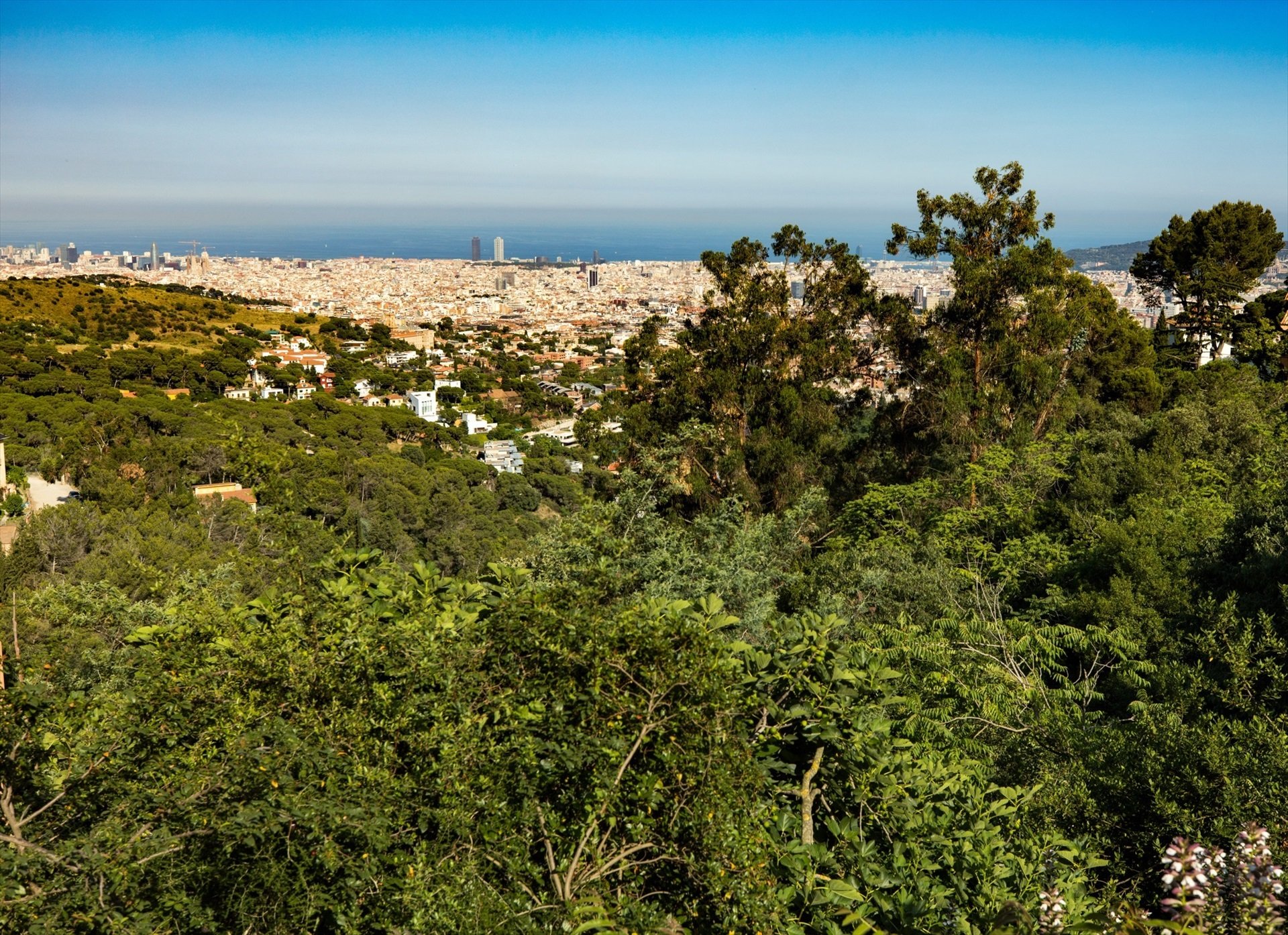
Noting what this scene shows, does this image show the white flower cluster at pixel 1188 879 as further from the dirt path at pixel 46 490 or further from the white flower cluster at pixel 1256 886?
the dirt path at pixel 46 490

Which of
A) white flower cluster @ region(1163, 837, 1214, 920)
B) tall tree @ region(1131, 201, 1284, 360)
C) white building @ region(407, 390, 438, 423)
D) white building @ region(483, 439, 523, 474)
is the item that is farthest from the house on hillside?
white flower cluster @ region(1163, 837, 1214, 920)

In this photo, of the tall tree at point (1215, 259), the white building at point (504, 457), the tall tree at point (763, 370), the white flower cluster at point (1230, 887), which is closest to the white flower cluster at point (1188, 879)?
the white flower cluster at point (1230, 887)

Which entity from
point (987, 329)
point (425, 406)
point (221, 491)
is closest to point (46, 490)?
point (221, 491)

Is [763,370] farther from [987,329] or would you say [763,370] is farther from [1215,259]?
[1215,259]

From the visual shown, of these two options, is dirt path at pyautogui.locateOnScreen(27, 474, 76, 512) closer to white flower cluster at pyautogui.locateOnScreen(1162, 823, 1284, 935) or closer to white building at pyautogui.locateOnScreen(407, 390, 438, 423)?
white building at pyautogui.locateOnScreen(407, 390, 438, 423)

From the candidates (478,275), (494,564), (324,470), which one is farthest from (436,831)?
(478,275)

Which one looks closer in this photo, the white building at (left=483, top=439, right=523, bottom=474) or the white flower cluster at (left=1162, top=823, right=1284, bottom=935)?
the white flower cluster at (left=1162, top=823, right=1284, bottom=935)
